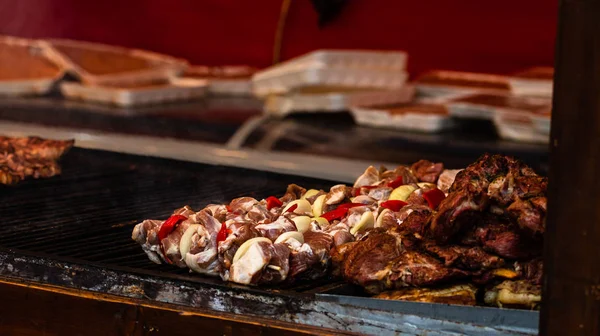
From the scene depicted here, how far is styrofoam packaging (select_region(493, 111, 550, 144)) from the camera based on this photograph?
3.93 metres

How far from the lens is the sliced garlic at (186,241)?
2045 mm

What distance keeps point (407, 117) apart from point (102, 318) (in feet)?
8.48

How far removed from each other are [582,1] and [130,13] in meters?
5.52

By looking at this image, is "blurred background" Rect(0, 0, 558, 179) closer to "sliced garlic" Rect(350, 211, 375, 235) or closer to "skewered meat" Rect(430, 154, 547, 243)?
"sliced garlic" Rect(350, 211, 375, 235)

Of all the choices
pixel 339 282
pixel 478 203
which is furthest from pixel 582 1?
pixel 339 282

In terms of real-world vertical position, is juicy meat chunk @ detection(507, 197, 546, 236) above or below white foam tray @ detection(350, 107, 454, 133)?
below

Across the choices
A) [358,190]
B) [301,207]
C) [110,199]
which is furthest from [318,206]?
[110,199]

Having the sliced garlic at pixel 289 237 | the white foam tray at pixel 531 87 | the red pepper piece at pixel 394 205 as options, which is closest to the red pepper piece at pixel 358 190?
the red pepper piece at pixel 394 205

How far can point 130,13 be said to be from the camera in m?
6.54

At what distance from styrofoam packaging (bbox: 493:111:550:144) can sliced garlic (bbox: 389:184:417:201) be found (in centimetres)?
175

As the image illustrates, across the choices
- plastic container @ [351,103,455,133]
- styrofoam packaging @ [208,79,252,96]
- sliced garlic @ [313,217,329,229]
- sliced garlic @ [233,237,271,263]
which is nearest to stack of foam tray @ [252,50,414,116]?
plastic container @ [351,103,455,133]

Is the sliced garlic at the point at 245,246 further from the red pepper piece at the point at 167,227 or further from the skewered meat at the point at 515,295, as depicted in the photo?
the skewered meat at the point at 515,295

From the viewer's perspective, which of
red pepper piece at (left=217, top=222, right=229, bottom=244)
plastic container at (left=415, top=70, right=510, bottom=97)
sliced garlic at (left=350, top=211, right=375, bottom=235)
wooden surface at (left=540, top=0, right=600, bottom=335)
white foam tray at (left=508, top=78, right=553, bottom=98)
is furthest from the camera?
plastic container at (left=415, top=70, right=510, bottom=97)

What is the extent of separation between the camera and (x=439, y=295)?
5.91 ft
